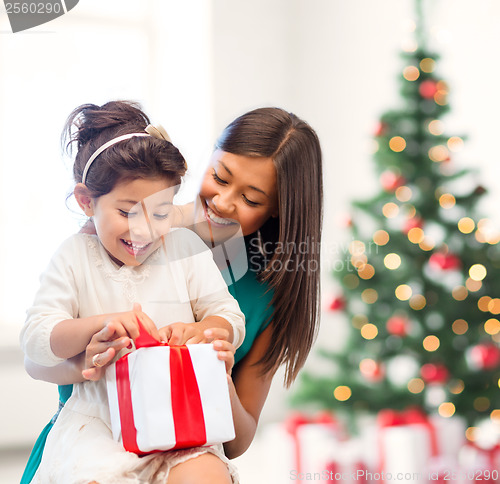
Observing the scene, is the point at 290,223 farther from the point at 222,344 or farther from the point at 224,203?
the point at 222,344

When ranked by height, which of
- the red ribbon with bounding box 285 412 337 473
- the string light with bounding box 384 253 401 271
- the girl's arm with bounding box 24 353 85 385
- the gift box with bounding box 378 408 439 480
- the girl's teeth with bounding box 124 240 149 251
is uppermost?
the girl's teeth with bounding box 124 240 149 251

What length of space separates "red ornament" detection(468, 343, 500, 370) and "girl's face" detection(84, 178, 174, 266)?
1.80 metres

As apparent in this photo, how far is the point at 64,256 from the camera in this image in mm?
921

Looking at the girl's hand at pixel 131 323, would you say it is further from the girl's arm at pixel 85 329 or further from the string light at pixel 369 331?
the string light at pixel 369 331

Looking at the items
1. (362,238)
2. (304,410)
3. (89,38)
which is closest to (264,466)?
(304,410)

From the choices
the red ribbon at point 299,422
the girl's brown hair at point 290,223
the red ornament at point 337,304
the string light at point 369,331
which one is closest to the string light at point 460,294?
the string light at point 369,331

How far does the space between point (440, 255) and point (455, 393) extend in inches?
21.5

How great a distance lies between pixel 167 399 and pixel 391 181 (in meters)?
1.88

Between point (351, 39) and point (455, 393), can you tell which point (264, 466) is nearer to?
point (455, 393)

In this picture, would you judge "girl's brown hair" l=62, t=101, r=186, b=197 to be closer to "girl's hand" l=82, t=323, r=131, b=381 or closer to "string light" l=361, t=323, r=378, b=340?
"girl's hand" l=82, t=323, r=131, b=381

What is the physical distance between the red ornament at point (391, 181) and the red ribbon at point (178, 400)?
184 centimetres

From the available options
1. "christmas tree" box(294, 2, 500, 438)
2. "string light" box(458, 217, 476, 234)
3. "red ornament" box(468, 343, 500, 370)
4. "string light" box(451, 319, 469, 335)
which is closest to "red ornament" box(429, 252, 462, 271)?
"christmas tree" box(294, 2, 500, 438)

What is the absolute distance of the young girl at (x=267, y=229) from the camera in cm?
110

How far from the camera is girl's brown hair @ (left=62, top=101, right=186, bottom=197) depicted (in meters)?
0.91
